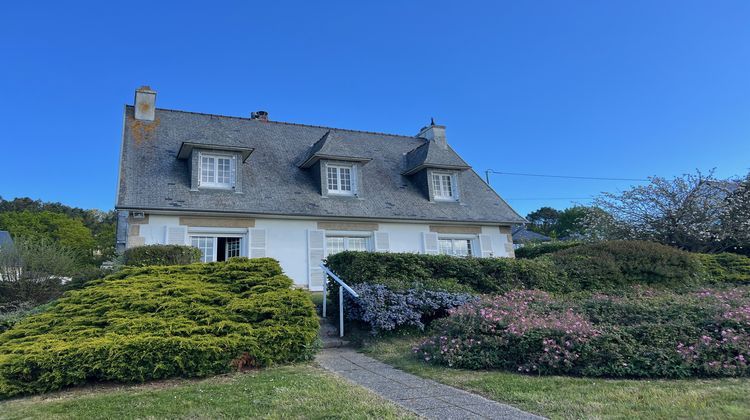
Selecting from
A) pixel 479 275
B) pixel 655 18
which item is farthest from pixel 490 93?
pixel 479 275

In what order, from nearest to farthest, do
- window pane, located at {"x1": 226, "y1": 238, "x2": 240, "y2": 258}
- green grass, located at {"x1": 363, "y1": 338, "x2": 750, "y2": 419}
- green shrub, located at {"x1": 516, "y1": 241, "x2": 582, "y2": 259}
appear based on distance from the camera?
green grass, located at {"x1": 363, "y1": 338, "x2": 750, "y2": 419} < window pane, located at {"x1": 226, "y1": 238, "x2": 240, "y2": 258} < green shrub, located at {"x1": 516, "y1": 241, "x2": 582, "y2": 259}

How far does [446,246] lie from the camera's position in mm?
14023

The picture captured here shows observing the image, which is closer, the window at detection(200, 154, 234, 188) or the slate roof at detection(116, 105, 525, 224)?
the slate roof at detection(116, 105, 525, 224)

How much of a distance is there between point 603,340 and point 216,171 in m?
10.8

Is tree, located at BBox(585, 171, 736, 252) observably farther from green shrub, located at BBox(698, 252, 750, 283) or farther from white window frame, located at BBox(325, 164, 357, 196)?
white window frame, located at BBox(325, 164, 357, 196)

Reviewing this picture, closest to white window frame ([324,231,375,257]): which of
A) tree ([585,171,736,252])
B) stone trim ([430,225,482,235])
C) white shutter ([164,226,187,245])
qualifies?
stone trim ([430,225,482,235])

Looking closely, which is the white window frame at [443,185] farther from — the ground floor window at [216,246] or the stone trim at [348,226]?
the ground floor window at [216,246]

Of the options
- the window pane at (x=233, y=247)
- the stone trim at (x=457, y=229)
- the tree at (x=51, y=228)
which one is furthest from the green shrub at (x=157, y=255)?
the tree at (x=51, y=228)

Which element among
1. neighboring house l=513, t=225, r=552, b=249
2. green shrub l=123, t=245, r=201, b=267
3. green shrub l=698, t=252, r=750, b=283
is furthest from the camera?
neighboring house l=513, t=225, r=552, b=249

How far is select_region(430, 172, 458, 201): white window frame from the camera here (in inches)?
577

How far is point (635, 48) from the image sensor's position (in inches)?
446

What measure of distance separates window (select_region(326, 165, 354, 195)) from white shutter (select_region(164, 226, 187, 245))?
14.6 feet

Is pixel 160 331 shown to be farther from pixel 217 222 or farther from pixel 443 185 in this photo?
pixel 443 185

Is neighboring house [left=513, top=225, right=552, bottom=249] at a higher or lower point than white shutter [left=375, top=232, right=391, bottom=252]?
higher
